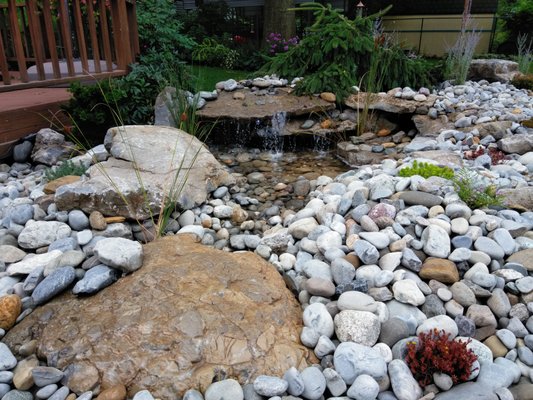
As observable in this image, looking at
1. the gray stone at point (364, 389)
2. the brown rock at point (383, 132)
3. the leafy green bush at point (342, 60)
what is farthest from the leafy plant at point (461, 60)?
the gray stone at point (364, 389)

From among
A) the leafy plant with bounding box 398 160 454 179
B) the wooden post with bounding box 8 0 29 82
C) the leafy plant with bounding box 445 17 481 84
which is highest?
the wooden post with bounding box 8 0 29 82

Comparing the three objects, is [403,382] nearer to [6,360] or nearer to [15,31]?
[6,360]

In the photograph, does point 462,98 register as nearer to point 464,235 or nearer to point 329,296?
point 464,235

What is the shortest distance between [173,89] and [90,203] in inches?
112

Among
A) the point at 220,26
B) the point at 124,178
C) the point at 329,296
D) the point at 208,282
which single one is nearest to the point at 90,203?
the point at 124,178

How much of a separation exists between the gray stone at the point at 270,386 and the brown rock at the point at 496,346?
1067mm

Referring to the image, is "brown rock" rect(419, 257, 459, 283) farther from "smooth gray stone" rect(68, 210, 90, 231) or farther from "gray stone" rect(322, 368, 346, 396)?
"smooth gray stone" rect(68, 210, 90, 231)

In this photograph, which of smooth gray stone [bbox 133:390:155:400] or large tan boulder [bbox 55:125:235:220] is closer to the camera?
smooth gray stone [bbox 133:390:155:400]

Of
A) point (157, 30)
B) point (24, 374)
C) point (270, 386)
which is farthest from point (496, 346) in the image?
point (157, 30)

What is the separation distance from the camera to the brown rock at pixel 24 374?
1916 millimetres

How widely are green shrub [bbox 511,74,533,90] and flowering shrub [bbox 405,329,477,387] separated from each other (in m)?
6.15

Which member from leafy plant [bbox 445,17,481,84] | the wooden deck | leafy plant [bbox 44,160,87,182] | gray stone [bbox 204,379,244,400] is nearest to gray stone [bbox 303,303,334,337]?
gray stone [bbox 204,379,244,400]

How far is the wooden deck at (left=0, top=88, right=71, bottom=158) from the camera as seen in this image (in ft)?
14.5

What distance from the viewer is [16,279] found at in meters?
2.49
